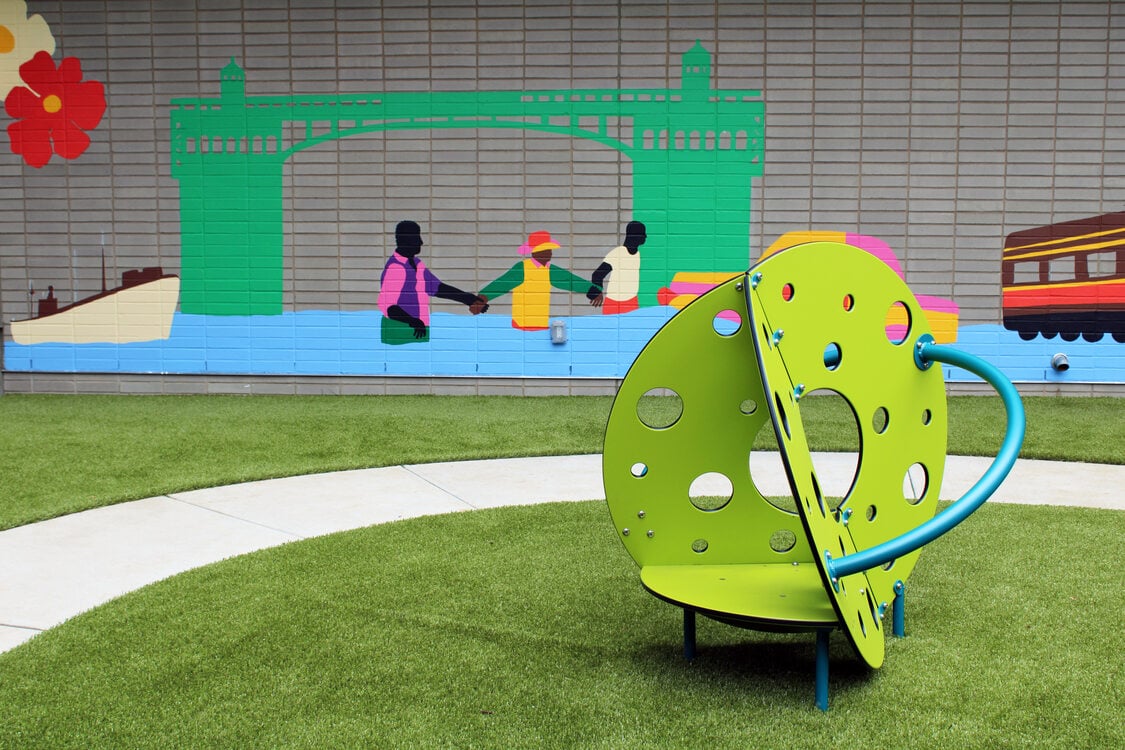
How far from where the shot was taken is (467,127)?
12016mm

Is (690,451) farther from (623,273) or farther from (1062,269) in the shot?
(1062,269)

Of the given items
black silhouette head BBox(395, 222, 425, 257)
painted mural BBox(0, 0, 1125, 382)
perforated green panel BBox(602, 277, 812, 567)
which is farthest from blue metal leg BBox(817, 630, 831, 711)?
black silhouette head BBox(395, 222, 425, 257)

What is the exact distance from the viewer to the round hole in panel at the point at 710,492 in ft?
21.1

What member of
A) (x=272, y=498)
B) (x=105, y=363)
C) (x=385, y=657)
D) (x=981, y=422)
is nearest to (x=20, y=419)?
(x=105, y=363)

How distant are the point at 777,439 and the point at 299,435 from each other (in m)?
6.41

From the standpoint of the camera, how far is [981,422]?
9812mm

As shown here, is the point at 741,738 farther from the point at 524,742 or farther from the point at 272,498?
the point at 272,498

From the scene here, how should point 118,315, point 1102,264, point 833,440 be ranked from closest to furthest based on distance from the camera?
point 833,440
point 1102,264
point 118,315

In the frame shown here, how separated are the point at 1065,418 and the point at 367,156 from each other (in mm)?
8412

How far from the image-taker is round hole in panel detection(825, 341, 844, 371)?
3.85 m

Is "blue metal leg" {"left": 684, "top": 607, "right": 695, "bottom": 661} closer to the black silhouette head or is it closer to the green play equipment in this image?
the green play equipment

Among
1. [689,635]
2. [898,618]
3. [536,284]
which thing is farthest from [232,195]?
[898,618]

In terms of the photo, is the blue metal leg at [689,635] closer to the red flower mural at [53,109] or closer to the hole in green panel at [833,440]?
the hole in green panel at [833,440]

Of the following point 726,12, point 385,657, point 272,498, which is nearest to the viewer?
point 385,657
